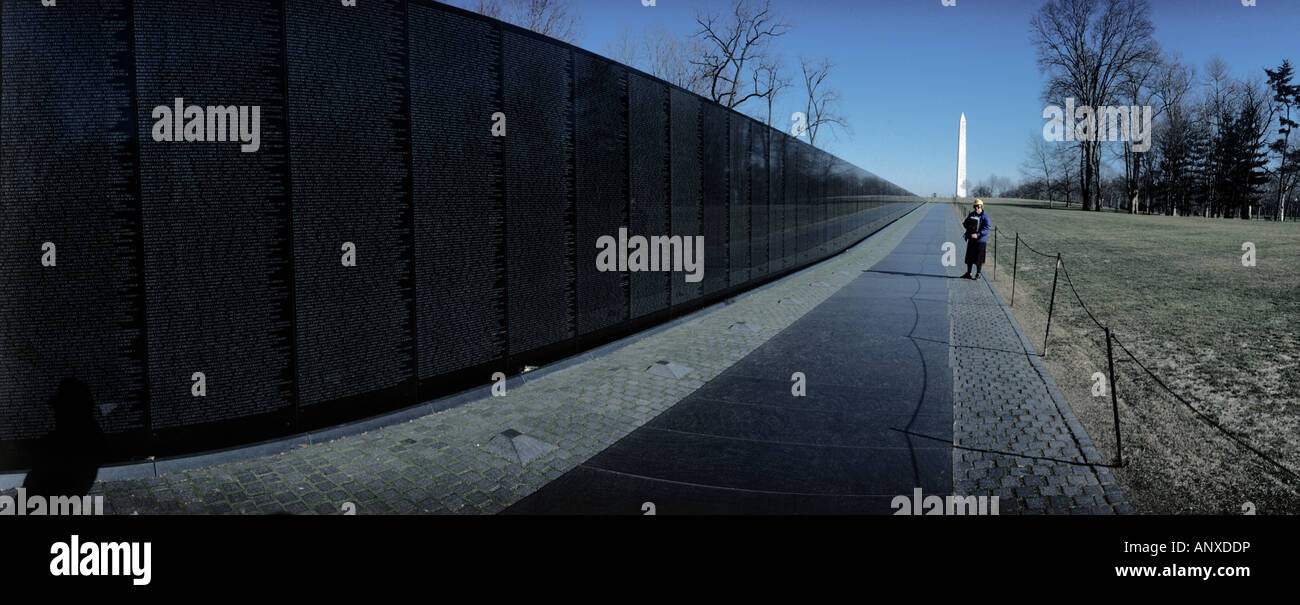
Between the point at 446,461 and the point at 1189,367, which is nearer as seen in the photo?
the point at 446,461

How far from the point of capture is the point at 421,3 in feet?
19.9

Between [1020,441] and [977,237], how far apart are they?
12.4 meters

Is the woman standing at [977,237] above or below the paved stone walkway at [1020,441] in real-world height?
above

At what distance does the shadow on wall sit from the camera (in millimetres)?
4645

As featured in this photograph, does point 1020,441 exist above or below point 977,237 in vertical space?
below

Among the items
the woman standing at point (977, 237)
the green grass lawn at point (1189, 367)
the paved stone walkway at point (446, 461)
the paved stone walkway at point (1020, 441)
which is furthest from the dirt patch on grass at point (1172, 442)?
the woman standing at point (977, 237)

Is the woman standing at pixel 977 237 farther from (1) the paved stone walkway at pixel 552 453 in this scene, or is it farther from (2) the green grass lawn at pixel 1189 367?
(1) the paved stone walkway at pixel 552 453

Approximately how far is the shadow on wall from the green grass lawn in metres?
7.19

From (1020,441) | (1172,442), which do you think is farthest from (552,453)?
(1172,442)

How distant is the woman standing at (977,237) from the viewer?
1602cm

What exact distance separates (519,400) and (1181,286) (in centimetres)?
1583

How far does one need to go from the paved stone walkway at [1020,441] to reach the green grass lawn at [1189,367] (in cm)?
21

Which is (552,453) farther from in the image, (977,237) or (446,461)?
(977,237)

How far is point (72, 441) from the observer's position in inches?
185
